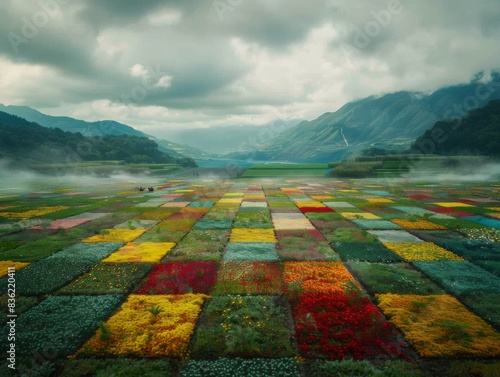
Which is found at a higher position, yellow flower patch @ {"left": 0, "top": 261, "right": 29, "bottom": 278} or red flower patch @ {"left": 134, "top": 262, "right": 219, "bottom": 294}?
yellow flower patch @ {"left": 0, "top": 261, "right": 29, "bottom": 278}

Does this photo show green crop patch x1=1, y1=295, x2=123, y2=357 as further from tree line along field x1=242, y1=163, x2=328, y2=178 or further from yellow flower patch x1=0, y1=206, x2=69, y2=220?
tree line along field x1=242, y1=163, x2=328, y2=178

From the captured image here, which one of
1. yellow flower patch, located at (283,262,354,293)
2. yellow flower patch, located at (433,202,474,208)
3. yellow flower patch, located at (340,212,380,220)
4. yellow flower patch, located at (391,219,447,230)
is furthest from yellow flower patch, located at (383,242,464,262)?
yellow flower patch, located at (433,202,474,208)

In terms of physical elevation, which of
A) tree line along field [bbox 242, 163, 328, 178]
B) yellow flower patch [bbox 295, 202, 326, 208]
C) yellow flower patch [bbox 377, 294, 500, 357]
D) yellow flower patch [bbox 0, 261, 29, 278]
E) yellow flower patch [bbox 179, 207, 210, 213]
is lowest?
yellow flower patch [bbox 377, 294, 500, 357]

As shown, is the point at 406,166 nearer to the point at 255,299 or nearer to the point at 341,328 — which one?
the point at 255,299

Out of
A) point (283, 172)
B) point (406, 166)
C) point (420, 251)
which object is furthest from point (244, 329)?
point (406, 166)

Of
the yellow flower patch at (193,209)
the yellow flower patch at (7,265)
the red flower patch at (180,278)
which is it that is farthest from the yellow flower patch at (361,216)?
the yellow flower patch at (7,265)

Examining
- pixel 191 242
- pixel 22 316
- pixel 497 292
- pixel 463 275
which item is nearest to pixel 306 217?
pixel 191 242

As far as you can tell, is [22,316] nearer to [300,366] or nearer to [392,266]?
[300,366]

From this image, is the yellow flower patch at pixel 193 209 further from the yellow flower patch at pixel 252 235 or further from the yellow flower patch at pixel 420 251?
the yellow flower patch at pixel 420 251
